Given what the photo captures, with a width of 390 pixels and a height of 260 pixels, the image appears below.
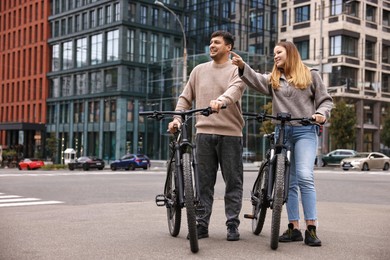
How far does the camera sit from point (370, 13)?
59906mm

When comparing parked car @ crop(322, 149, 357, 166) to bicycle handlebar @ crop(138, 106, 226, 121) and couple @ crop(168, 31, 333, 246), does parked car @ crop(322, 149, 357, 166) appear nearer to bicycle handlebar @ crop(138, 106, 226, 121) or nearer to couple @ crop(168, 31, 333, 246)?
couple @ crop(168, 31, 333, 246)

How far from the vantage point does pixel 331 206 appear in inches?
372

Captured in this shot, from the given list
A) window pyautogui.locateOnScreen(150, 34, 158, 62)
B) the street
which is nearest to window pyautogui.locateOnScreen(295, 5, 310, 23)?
window pyautogui.locateOnScreen(150, 34, 158, 62)

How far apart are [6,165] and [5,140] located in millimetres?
18555

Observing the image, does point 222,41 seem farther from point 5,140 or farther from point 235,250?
point 5,140

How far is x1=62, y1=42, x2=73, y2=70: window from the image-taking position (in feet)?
209

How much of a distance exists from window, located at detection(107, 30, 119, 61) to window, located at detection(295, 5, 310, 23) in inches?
763

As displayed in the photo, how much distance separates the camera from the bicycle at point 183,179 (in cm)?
482

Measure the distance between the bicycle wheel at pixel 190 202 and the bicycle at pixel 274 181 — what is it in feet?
2.24

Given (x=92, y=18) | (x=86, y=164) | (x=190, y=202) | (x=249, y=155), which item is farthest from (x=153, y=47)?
(x=190, y=202)

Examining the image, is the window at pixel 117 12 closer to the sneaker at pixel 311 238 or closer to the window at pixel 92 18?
the window at pixel 92 18

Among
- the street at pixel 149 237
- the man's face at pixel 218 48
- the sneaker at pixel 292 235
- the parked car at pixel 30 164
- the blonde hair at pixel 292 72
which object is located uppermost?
the man's face at pixel 218 48

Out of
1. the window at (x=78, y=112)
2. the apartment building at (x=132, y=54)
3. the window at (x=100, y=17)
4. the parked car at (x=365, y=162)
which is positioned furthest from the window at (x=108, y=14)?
the parked car at (x=365, y=162)

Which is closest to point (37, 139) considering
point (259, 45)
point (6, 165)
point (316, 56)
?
point (6, 165)
